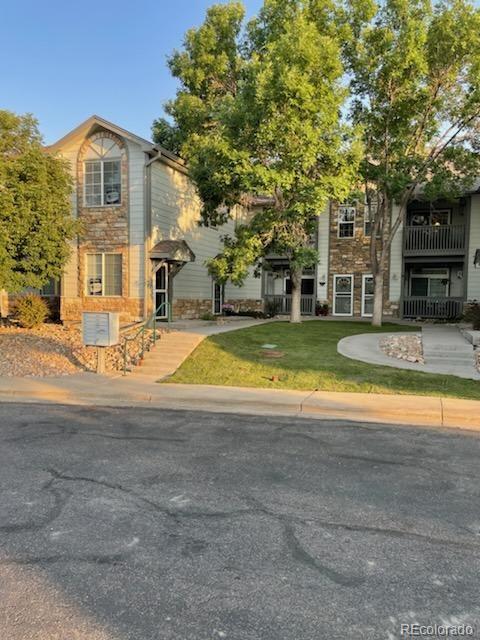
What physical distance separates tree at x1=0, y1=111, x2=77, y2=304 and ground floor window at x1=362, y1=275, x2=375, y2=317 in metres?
15.4

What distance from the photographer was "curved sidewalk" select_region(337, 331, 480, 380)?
10547 mm

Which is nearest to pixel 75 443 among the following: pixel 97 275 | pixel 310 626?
pixel 310 626

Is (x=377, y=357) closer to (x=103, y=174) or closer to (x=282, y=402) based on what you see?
(x=282, y=402)

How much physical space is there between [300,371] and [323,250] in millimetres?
15963

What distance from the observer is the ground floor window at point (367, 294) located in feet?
81.4

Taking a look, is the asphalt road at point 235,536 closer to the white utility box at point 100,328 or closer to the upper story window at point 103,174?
the white utility box at point 100,328

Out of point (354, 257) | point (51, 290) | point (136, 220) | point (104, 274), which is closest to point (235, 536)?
point (136, 220)

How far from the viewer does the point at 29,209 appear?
45.3 feet

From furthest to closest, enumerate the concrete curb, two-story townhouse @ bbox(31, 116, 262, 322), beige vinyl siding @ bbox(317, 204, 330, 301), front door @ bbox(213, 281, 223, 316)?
beige vinyl siding @ bbox(317, 204, 330, 301)
front door @ bbox(213, 281, 223, 316)
two-story townhouse @ bbox(31, 116, 262, 322)
the concrete curb

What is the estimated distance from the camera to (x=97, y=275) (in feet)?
61.7

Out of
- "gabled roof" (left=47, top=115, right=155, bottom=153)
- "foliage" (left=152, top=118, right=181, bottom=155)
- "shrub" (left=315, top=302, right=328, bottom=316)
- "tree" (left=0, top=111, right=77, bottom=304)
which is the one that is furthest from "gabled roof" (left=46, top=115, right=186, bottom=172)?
"shrub" (left=315, top=302, right=328, bottom=316)

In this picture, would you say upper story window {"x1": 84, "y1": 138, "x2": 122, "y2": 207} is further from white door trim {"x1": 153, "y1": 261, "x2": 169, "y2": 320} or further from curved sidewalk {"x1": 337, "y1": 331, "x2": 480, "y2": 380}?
curved sidewalk {"x1": 337, "y1": 331, "x2": 480, "y2": 380}

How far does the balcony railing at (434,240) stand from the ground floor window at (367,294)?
7.64 feet

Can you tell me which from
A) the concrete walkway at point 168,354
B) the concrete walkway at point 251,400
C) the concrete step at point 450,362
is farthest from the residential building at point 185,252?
the concrete step at point 450,362
